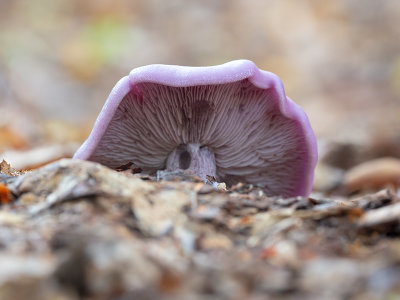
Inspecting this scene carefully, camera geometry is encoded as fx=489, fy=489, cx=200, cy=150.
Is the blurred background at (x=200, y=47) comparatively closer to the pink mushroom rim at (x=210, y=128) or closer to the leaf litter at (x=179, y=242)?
the pink mushroom rim at (x=210, y=128)

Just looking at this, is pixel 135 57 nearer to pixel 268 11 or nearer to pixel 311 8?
pixel 268 11

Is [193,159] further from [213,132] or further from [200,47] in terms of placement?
[200,47]

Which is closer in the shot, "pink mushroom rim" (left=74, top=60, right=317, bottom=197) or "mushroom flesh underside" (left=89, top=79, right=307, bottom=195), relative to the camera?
"pink mushroom rim" (left=74, top=60, right=317, bottom=197)

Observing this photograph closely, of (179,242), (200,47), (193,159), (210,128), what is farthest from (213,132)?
(200,47)

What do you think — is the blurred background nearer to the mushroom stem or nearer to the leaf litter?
the mushroom stem

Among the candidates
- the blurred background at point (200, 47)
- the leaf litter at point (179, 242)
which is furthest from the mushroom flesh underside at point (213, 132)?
the blurred background at point (200, 47)

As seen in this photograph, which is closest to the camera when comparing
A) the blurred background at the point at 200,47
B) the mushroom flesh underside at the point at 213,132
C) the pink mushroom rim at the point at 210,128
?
the pink mushroom rim at the point at 210,128

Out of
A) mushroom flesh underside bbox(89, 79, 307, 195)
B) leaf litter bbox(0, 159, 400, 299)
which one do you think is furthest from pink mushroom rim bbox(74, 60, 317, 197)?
leaf litter bbox(0, 159, 400, 299)

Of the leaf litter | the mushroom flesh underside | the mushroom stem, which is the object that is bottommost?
the leaf litter
